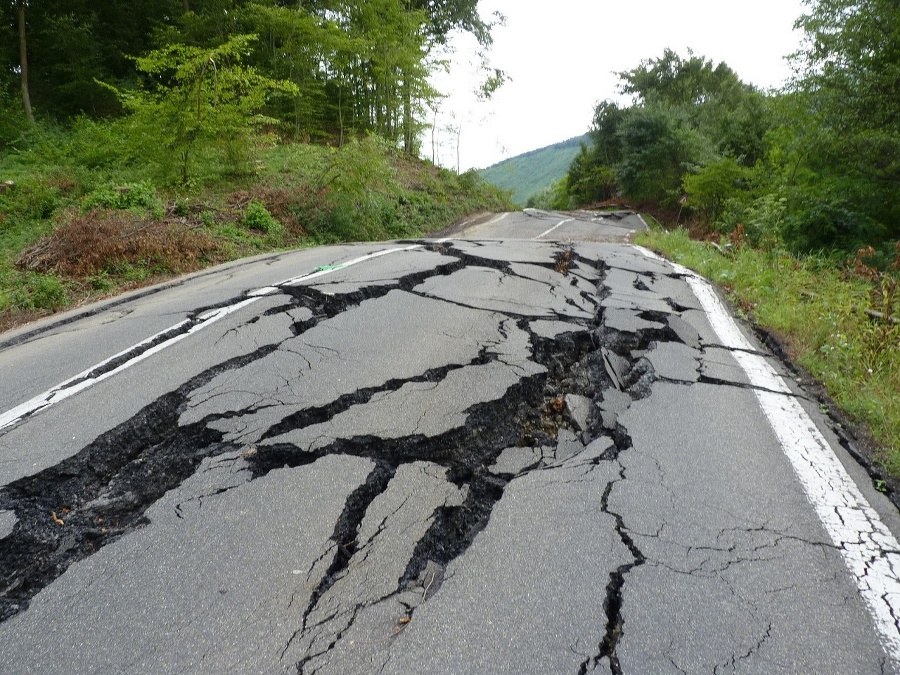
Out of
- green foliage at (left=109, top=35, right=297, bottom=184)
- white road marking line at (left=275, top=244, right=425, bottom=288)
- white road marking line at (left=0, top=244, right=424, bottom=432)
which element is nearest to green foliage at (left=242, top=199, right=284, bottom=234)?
green foliage at (left=109, top=35, right=297, bottom=184)

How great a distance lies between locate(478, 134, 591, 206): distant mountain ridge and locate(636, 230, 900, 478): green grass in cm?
1621

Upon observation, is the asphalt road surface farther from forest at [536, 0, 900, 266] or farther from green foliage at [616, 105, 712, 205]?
green foliage at [616, 105, 712, 205]

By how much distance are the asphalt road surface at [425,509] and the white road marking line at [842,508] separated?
0.01m

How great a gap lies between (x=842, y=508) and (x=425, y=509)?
1839mm

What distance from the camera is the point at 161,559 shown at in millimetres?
1877

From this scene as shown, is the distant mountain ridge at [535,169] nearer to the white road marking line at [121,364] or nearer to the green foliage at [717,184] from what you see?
the green foliage at [717,184]

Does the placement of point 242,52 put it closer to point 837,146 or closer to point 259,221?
point 259,221

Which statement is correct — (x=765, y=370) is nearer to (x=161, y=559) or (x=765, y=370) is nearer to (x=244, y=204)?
(x=161, y=559)

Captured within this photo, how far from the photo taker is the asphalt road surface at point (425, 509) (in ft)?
5.21

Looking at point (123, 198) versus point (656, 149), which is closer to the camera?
point (123, 198)

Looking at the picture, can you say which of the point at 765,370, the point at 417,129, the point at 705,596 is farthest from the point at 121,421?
the point at 417,129

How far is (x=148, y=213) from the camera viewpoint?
797 cm

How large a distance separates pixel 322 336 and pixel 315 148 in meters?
9.50

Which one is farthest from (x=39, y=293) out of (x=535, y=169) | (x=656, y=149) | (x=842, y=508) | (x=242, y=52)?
(x=535, y=169)
